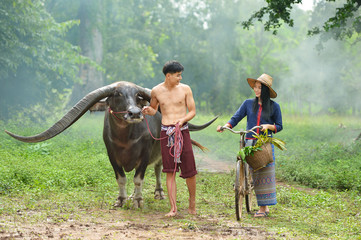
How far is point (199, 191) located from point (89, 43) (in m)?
21.2

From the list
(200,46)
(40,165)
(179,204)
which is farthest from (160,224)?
(200,46)

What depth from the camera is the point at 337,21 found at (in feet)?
35.7

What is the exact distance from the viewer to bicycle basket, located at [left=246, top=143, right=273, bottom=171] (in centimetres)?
573

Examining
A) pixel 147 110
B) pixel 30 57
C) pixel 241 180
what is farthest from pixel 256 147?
pixel 30 57

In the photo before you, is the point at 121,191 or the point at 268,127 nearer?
the point at 268,127

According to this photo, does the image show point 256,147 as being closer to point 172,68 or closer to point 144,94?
point 172,68

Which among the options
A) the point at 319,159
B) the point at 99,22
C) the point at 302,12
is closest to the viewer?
the point at 319,159

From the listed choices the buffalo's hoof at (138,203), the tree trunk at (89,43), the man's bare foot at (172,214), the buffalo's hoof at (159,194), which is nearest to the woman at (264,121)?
the man's bare foot at (172,214)

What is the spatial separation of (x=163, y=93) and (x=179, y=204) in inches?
73.2

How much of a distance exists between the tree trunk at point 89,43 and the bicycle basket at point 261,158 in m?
22.1

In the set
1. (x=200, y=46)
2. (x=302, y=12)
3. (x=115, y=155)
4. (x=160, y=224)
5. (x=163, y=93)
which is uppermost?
(x=302, y=12)

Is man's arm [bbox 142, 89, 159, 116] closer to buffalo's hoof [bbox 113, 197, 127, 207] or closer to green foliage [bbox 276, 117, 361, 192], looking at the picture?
buffalo's hoof [bbox 113, 197, 127, 207]

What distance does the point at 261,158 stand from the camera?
5.73 meters

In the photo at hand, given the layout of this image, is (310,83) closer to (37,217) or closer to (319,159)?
(319,159)
